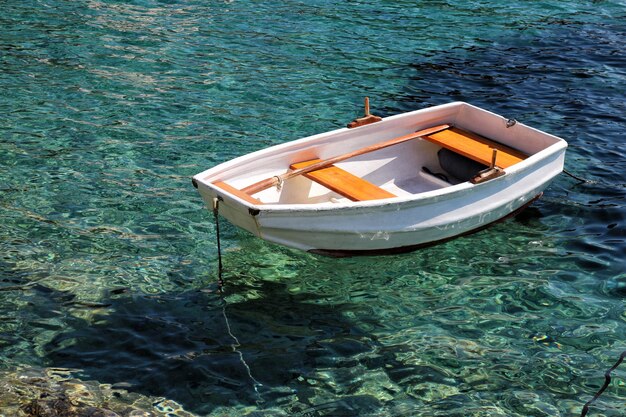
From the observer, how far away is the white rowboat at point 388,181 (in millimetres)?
9406

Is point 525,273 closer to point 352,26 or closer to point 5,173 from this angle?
point 5,173

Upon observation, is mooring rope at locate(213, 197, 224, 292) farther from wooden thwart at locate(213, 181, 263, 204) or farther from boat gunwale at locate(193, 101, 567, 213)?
wooden thwart at locate(213, 181, 263, 204)

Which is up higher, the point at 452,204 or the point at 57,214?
the point at 452,204

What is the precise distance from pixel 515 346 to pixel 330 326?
6.46 feet

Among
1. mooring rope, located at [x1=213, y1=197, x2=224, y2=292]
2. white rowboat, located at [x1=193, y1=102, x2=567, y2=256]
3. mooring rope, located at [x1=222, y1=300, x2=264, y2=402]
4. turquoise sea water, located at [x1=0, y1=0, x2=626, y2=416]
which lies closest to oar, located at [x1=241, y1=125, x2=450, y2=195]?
white rowboat, located at [x1=193, y1=102, x2=567, y2=256]

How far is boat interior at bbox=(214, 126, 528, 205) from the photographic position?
10539mm

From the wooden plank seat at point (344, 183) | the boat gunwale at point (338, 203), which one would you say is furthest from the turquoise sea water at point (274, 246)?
the boat gunwale at point (338, 203)

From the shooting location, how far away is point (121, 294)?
9.49 m

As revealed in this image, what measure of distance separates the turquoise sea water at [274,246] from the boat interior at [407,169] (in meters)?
0.89

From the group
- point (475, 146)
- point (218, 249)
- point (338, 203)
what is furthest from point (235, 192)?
point (475, 146)

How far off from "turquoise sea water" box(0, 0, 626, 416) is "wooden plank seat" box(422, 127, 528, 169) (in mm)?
918

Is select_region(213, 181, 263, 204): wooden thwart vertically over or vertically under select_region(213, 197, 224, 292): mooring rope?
over

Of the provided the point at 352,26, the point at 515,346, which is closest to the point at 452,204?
the point at 515,346

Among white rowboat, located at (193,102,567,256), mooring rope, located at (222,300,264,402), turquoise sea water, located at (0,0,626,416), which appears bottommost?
mooring rope, located at (222,300,264,402)
